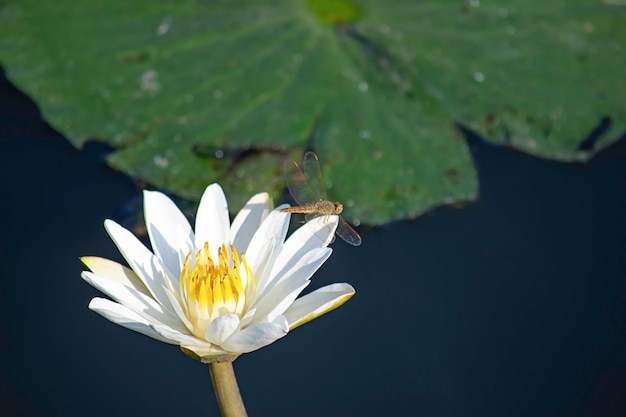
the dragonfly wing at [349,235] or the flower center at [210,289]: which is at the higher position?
the flower center at [210,289]

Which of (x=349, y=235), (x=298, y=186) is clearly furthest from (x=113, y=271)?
(x=298, y=186)

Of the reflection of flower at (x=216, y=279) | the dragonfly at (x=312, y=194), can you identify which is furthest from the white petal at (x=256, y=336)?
the dragonfly at (x=312, y=194)

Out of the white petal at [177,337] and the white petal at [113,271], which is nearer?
the white petal at [177,337]

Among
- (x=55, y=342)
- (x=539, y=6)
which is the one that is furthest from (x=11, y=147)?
(x=539, y=6)

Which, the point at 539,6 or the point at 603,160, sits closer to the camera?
the point at 603,160

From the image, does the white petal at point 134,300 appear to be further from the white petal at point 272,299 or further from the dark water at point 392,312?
the dark water at point 392,312

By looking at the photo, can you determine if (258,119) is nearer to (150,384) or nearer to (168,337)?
(150,384)

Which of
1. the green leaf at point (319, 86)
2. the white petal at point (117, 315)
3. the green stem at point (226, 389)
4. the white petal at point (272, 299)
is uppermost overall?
the white petal at point (117, 315)
